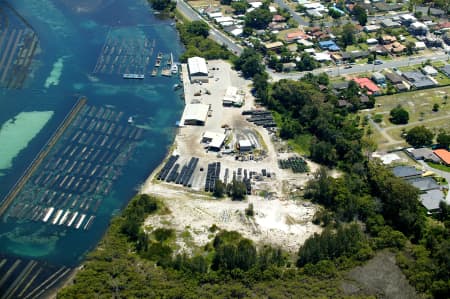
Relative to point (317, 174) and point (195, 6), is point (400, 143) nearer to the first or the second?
point (317, 174)

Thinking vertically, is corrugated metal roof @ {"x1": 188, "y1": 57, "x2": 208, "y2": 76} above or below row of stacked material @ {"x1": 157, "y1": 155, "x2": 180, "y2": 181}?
above

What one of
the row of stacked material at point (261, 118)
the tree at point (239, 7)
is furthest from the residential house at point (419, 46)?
the row of stacked material at point (261, 118)

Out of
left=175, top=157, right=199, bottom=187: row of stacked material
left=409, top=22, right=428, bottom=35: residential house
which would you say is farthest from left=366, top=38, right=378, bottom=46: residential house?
left=175, top=157, right=199, bottom=187: row of stacked material

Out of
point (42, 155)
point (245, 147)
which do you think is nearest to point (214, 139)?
point (245, 147)

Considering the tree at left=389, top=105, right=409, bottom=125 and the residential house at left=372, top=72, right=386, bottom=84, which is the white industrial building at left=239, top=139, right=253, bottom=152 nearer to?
the tree at left=389, top=105, right=409, bottom=125

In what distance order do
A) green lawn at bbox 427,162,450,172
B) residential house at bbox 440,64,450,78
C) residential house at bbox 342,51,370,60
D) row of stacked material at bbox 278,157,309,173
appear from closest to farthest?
1. green lawn at bbox 427,162,450,172
2. row of stacked material at bbox 278,157,309,173
3. residential house at bbox 440,64,450,78
4. residential house at bbox 342,51,370,60
